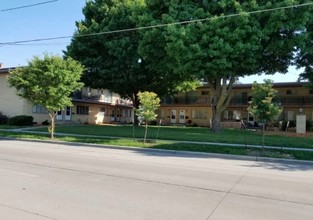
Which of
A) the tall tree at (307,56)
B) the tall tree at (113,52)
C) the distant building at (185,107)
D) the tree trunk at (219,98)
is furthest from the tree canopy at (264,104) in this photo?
the distant building at (185,107)

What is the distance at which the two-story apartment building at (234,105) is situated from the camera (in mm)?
47375

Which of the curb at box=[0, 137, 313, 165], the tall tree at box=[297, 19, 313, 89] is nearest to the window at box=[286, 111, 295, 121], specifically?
the tall tree at box=[297, 19, 313, 89]

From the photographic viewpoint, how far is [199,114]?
53344mm

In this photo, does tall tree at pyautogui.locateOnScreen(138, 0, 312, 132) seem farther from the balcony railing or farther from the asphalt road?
the balcony railing

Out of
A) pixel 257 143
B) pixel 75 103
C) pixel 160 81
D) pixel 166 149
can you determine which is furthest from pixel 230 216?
pixel 75 103

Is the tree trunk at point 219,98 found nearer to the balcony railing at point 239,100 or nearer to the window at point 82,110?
the balcony railing at point 239,100

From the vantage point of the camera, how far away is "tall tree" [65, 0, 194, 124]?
3378 cm

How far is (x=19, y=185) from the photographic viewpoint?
801 cm

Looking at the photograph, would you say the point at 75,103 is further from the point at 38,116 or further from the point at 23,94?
the point at 23,94

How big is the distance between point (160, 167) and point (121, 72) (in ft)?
76.8

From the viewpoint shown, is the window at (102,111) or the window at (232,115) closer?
the window at (232,115)

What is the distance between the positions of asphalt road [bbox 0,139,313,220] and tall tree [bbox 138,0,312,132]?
12.6m

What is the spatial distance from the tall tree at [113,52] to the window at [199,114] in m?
15.8

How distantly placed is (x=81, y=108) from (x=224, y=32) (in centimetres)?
2991
